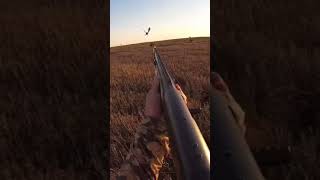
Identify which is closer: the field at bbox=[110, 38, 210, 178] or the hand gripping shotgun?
the hand gripping shotgun

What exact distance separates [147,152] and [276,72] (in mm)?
1706

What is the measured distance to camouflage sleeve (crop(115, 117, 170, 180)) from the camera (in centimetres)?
282

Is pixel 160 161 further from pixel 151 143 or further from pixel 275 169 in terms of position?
pixel 275 169

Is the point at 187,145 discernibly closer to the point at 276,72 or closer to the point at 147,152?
the point at 147,152

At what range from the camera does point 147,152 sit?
9.43 feet
